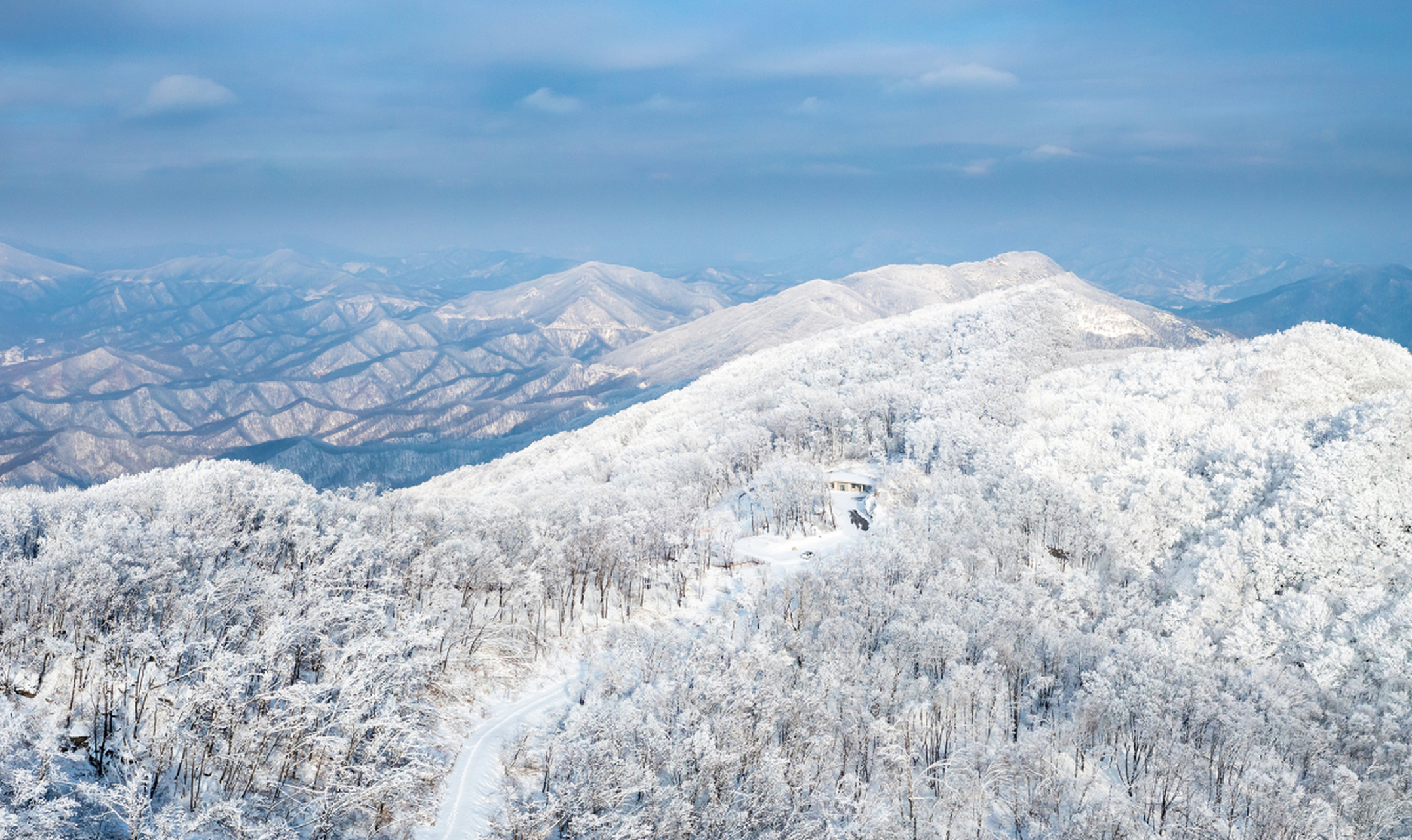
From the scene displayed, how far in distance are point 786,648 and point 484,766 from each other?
26425mm

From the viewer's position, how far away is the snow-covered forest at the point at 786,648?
130ft

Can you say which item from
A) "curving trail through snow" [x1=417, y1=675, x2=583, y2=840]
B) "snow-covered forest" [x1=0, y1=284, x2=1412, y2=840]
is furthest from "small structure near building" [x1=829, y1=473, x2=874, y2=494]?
"curving trail through snow" [x1=417, y1=675, x2=583, y2=840]

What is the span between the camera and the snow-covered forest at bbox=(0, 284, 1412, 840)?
3959 centimetres

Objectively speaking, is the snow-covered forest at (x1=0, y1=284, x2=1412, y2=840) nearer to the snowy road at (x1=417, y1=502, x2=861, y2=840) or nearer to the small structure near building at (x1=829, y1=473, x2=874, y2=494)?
the snowy road at (x1=417, y1=502, x2=861, y2=840)

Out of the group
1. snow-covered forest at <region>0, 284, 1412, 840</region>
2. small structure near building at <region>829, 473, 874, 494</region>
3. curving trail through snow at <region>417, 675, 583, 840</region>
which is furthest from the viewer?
small structure near building at <region>829, 473, 874, 494</region>

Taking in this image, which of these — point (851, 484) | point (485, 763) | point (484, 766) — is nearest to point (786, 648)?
point (485, 763)

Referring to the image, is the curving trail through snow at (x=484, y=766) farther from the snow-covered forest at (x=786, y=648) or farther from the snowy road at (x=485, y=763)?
the snow-covered forest at (x=786, y=648)

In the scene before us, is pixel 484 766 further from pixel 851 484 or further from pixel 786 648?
pixel 851 484

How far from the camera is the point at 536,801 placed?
4009 centimetres

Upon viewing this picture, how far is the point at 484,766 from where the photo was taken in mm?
48844

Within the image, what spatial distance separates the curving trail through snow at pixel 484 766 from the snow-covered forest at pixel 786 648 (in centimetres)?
125

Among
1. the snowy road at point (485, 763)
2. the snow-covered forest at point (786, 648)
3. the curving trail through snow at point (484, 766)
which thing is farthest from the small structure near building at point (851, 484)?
the curving trail through snow at point (484, 766)

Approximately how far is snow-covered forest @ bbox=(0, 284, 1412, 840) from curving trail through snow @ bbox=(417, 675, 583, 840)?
49.2 inches

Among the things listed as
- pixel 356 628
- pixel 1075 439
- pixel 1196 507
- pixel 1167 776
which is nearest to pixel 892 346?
pixel 1075 439
